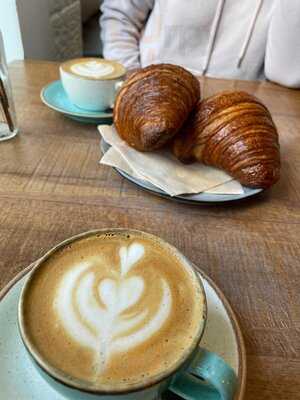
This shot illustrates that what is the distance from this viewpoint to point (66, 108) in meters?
0.67

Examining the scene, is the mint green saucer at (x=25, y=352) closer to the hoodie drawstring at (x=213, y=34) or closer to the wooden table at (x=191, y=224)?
the wooden table at (x=191, y=224)

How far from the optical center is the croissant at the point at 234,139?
50cm

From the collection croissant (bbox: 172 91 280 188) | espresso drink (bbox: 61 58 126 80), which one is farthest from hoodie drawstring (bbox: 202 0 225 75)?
croissant (bbox: 172 91 280 188)

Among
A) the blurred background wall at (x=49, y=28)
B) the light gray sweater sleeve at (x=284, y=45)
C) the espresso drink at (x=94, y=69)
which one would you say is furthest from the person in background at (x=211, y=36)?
the espresso drink at (x=94, y=69)

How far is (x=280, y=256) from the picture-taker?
42 cm

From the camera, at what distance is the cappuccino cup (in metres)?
0.64

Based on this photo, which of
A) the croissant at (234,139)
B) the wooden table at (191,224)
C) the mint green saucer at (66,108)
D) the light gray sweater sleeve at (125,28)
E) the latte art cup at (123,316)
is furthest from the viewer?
the light gray sweater sleeve at (125,28)

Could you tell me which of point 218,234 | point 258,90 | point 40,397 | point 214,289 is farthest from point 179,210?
point 258,90

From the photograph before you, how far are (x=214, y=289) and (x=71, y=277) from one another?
0.41 feet

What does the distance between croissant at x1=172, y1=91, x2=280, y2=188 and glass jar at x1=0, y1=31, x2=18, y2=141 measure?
26 cm

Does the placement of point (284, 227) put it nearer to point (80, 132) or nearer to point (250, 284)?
point (250, 284)

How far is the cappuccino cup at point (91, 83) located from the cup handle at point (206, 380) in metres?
0.51

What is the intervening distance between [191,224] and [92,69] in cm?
39

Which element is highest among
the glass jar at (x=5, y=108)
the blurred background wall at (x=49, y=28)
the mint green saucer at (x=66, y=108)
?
the glass jar at (x=5, y=108)
